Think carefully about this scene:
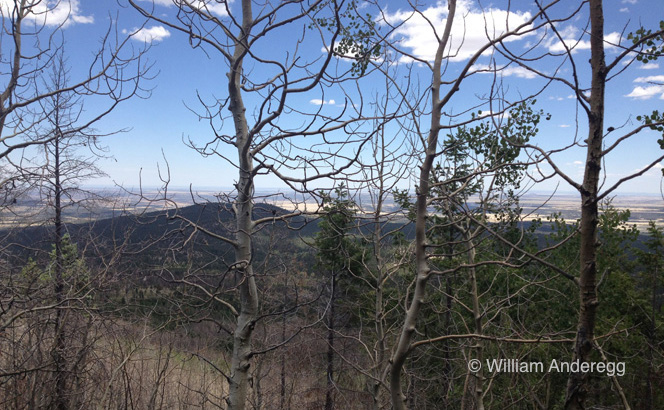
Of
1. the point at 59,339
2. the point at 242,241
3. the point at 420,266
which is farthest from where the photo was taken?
the point at 59,339

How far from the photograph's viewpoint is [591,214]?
1.68 m

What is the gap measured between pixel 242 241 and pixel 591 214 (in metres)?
2.68

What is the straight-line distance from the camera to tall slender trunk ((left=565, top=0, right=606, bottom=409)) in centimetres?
163

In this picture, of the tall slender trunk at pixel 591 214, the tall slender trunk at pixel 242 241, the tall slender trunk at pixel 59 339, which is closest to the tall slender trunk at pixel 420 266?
the tall slender trunk at pixel 591 214

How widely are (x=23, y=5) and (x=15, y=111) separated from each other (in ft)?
4.07

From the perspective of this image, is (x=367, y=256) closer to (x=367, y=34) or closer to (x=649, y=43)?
(x=367, y=34)

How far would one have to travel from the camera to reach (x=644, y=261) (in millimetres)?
11695

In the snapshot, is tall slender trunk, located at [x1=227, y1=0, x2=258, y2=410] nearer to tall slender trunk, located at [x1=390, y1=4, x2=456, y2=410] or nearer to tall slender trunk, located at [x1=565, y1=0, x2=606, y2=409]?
tall slender trunk, located at [x1=390, y1=4, x2=456, y2=410]

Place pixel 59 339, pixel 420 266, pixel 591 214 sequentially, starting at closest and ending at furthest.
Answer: pixel 591 214, pixel 420 266, pixel 59 339

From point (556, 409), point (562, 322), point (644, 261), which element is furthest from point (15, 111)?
point (644, 261)

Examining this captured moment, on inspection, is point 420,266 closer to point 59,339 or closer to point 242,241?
point 242,241

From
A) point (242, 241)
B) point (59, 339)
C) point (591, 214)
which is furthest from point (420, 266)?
point (59, 339)

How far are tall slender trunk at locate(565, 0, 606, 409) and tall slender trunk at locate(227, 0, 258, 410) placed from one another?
2421mm

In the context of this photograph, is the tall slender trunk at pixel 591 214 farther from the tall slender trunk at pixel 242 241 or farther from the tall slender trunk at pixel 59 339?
the tall slender trunk at pixel 59 339
